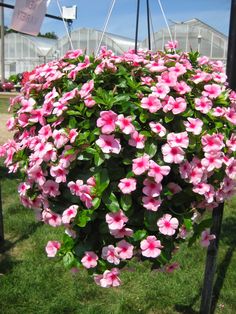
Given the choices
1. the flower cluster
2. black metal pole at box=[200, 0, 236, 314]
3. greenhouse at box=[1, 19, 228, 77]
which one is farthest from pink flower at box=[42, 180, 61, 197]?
greenhouse at box=[1, 19, 228, 77]

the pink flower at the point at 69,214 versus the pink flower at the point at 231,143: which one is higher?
the pink flower at the point at 231,143

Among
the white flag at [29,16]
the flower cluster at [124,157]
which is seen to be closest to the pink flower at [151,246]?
A: the flower cluster at [124,157]

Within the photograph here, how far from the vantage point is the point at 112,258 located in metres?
1.72

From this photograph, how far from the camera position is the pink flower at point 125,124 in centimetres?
160

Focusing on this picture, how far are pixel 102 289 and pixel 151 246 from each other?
1.54 meters

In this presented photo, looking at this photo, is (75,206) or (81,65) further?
(81,65)

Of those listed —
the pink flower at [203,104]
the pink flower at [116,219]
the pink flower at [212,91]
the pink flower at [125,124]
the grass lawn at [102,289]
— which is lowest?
the grass lawn at [102,289]

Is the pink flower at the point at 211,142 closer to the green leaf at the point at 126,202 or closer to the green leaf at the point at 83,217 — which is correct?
the green leaf at the point at 126,202

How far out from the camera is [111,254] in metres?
1.72

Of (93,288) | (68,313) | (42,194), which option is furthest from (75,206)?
(93,288)

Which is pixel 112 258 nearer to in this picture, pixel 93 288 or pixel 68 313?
pixel 68 313

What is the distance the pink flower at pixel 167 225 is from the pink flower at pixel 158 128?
32cm

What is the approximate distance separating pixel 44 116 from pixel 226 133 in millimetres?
756

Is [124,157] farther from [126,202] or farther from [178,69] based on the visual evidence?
[178,69]
